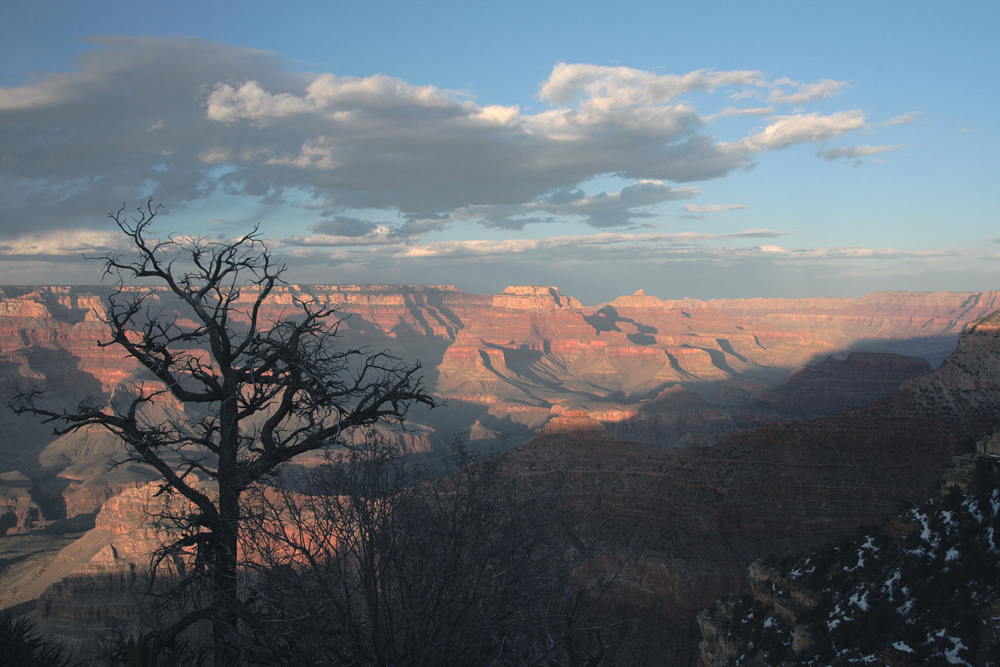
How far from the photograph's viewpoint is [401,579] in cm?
604

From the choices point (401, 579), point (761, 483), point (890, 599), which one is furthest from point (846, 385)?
point (401, 579)

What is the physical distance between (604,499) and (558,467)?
405cm

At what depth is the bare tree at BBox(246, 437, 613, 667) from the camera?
5887 mm

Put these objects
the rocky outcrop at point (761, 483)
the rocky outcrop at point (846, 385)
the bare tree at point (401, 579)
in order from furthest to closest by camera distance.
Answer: the rocky outcrop at point (846, 385) → the rocky outcrop at point (761, 483) → the bare tree at point (401, 579)

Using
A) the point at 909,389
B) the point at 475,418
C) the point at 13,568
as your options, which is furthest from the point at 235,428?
the point at 475,418

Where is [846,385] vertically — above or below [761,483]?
below

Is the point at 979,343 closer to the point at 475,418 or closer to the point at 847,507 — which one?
the point at 847,507

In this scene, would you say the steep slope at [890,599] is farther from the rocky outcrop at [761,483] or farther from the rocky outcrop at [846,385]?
the rocky outcrop at [846,385]

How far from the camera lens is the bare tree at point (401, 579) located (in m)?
5.89

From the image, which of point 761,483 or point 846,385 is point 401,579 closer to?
point 761,483

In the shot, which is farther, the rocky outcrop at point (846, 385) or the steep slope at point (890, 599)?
the rocky outcrop at point (846, 385)

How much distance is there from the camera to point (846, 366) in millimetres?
110750

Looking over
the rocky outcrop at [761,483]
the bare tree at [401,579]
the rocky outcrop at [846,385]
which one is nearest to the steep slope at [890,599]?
the rocky outcrop at [761,483]

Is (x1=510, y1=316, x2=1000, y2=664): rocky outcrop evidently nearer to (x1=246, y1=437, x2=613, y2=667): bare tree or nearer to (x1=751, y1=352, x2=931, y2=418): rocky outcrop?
(x1=246, y1=437, x2=613, y2=667): bare tree
